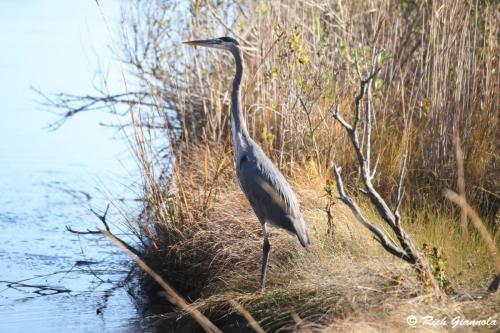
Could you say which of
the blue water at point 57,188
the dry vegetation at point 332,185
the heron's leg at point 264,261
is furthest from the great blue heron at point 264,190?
the blue water at point 57,188

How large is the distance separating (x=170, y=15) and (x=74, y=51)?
21.5 ft

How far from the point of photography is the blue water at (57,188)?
5.50 metres

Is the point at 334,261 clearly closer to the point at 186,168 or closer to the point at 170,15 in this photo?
the point at 186,168

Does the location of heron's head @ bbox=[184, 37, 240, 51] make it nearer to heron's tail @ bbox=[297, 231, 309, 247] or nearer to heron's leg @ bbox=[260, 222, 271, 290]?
heron's leg @ bbox=[260, 222, 271, 290]

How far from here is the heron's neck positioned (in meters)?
5.30

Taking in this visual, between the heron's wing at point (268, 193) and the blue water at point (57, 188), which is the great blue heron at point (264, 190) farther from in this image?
the blue water at point (57, 188)

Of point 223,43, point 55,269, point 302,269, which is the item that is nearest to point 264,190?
point 302,269

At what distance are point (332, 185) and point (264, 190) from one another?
421 mm

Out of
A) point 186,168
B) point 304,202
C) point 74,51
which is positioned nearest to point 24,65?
point 74,51

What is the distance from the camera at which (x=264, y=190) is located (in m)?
5.01

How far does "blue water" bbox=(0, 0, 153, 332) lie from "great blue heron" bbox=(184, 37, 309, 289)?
103cm

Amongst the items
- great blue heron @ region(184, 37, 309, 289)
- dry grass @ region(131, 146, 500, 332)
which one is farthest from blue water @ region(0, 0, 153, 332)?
great blue heron @ region(184, 37, 309, 289)

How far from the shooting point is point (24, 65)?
1445 centimetres

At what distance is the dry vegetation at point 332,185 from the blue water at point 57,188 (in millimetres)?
562
